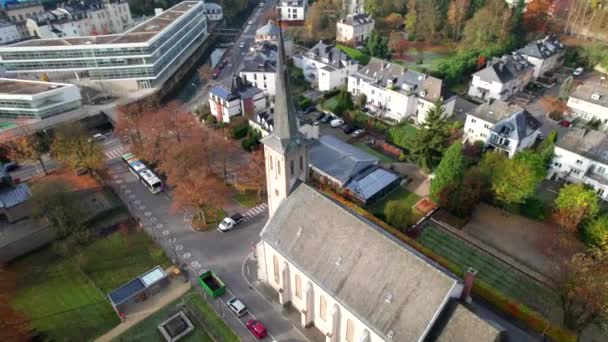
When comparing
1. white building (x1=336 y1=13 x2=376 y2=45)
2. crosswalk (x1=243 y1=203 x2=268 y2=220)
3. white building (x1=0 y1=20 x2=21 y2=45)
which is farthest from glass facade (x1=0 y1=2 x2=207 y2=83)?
crosswalk (x1=243 y1=203 x2=268 y2=220)

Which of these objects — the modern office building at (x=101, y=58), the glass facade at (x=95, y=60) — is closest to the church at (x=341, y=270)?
the glass facade at (x=95, y=60)

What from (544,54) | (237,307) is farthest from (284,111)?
(544,54)

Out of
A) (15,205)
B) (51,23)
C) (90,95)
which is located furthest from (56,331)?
(51,23)

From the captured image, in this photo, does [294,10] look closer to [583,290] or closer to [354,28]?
[354,28]

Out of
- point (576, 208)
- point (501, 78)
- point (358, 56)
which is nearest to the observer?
point (576, 208)

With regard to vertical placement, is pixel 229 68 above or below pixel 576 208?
above

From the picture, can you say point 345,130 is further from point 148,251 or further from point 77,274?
point 77,274

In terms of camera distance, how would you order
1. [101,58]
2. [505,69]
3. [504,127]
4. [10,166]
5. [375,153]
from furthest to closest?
[101,58]
[505,69]
[375,153]
[10,166]
[504,127]

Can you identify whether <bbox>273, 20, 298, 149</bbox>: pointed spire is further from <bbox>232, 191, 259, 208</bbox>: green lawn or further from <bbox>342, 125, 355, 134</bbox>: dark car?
<bbox>342, 125, 355, 134</bbox>: dark car
